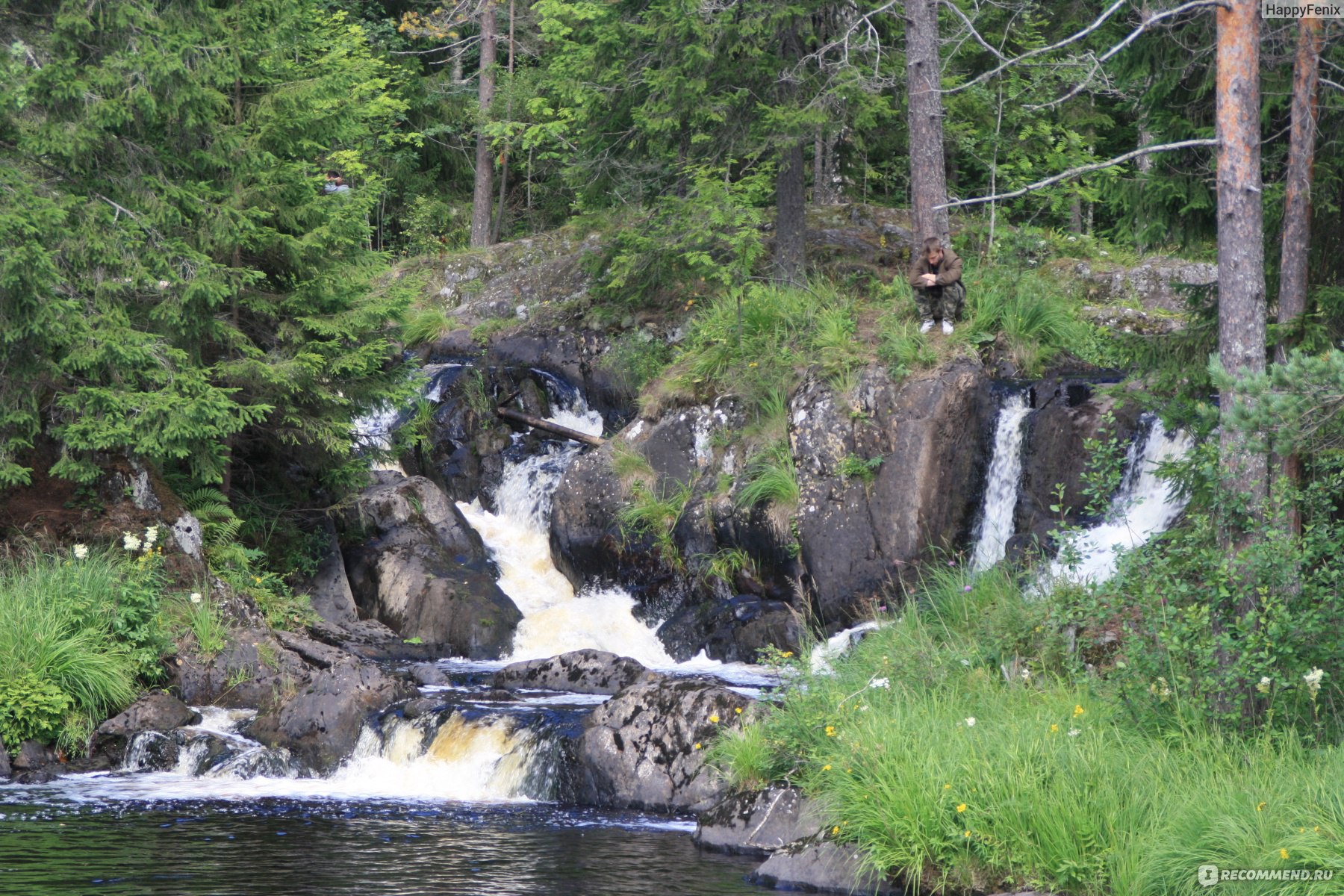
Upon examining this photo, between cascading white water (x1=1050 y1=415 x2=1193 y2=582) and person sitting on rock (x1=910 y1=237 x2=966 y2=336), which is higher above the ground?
person sitting on rock (x1=910 y1=237 x2=966 y2=336)

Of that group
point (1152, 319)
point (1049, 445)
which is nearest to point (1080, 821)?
point (1049, 445)

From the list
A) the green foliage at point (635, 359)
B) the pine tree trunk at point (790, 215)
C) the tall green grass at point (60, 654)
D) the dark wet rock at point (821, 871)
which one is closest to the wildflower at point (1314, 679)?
the dark wet rock at point (821, 871)

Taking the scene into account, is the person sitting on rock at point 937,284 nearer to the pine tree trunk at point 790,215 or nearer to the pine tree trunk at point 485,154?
the pine tree trunk at point 790,215

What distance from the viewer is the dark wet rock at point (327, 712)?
414 inches

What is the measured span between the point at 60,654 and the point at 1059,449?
968 centimetres

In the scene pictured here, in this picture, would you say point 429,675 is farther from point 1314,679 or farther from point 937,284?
point 1314,679

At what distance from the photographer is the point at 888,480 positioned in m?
13.6

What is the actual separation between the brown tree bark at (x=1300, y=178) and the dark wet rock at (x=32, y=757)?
9550 mm

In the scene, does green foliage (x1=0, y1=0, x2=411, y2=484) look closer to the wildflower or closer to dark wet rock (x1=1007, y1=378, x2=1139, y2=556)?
dark wet rock (x1=1007, y1=378, x2=1139, y2=556)

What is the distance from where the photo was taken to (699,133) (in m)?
16.5

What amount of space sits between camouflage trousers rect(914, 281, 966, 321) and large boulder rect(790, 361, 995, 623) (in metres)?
0.92

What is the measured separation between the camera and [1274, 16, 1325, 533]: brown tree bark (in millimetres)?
8281


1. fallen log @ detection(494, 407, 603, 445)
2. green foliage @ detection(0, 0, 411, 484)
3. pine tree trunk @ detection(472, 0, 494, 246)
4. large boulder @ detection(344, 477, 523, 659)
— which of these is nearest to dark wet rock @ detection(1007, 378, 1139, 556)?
large boulder @ detection(344, 477, 523, 659)

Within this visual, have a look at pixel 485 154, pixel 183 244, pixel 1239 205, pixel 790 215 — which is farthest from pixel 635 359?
pixel 1239 205
